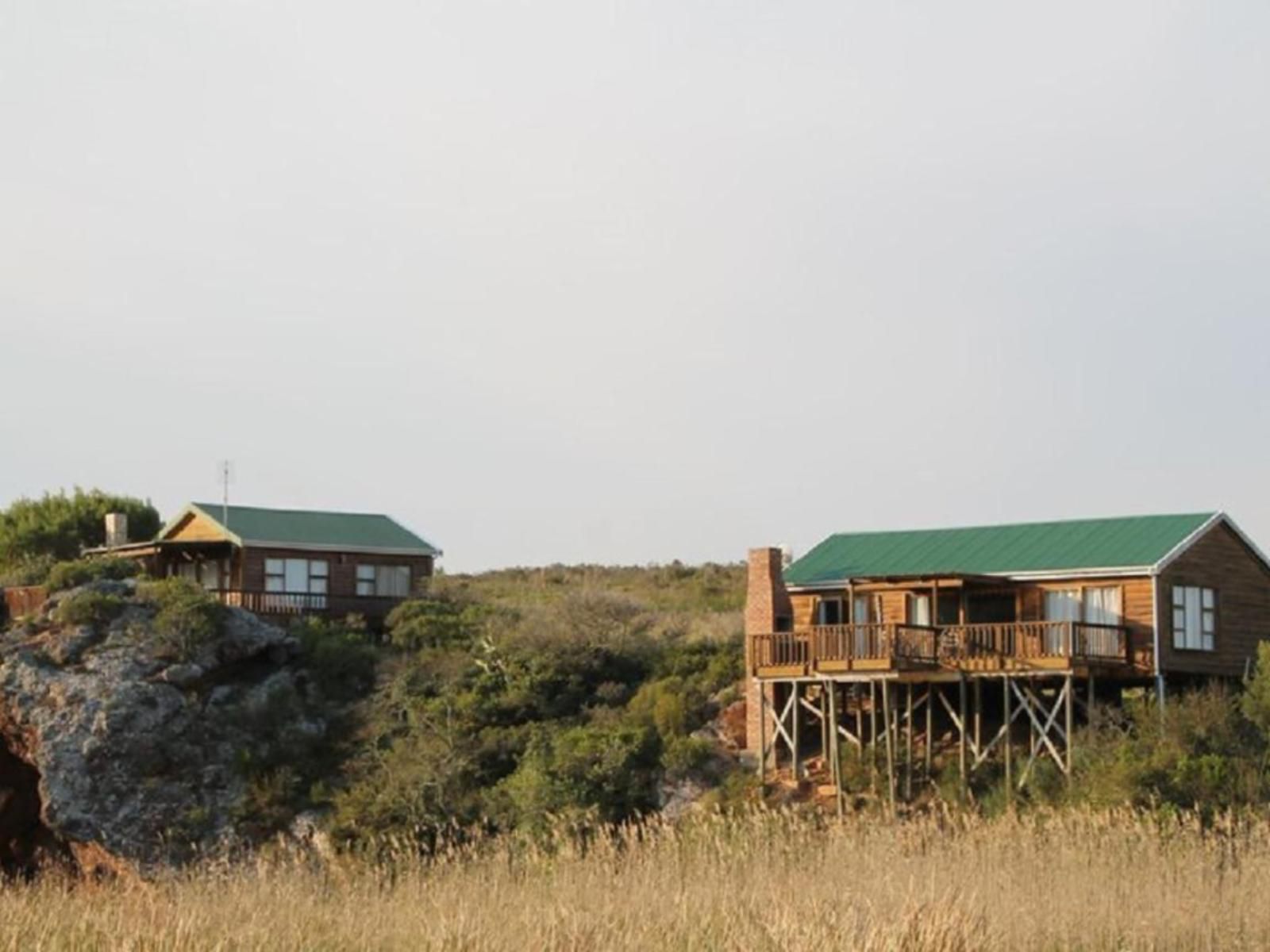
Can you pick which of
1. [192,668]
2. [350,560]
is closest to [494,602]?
[350,560]

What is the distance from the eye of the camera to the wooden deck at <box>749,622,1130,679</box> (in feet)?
135

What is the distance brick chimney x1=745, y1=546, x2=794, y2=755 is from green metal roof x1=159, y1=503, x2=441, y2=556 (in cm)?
1471

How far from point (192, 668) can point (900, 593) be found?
634 inches

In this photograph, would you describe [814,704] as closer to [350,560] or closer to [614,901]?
[350,560]

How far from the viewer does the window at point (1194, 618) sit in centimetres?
4366

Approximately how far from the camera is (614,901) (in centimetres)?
2117

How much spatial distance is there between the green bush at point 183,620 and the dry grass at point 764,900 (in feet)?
77.0

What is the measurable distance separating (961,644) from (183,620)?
18373mm

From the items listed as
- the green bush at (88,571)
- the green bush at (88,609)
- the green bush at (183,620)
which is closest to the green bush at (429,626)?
the green bush at (183,620)

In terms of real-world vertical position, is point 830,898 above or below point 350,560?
below

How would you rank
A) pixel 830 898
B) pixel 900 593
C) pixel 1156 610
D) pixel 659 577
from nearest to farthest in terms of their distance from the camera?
1. pixel 830 898
2. pixel 1156 610
3. pixel 900 593
4. pixel 659 577

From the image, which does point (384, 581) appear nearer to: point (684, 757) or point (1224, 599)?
point (684, 757)

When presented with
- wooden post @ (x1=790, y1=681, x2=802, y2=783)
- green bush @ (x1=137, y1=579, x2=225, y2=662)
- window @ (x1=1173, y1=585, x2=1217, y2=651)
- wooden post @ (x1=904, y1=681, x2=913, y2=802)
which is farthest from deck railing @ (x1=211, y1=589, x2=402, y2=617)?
window @ (x1=1173, y1=585, x2=1217, y2=651)

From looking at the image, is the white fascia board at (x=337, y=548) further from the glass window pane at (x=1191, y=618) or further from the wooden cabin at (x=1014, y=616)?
the glass window pane at (x=1191, y=618)
